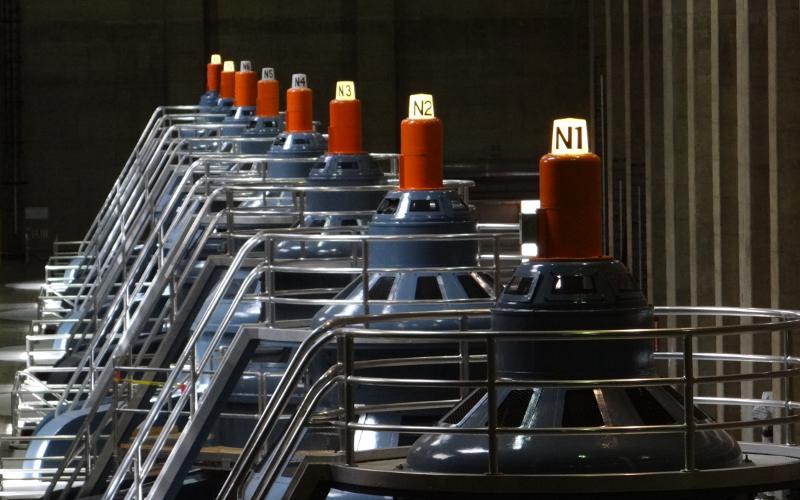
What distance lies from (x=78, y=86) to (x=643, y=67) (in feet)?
59.1

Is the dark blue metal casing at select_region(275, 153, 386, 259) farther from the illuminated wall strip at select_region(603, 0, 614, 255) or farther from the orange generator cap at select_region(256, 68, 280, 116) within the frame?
the illuminated wall strip at select_region(603, 0, 614, 255)

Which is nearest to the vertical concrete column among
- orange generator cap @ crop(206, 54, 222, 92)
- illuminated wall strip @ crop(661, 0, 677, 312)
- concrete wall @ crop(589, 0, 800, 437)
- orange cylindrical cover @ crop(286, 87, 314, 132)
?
concrete wall @ crop(589, 0, 800, 437)

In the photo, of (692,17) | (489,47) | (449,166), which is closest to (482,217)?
(449,166)

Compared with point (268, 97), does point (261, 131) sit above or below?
below

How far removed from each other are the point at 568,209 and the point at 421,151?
4.10 m

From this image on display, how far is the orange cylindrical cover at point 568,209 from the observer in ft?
22.6

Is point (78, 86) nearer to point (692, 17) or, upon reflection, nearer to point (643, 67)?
point (643, 67)

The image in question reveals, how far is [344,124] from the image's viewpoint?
1447cm

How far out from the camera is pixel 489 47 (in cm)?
4488

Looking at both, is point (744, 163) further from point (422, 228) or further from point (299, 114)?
point (422, 228)

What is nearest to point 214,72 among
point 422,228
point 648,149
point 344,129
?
point 648,149

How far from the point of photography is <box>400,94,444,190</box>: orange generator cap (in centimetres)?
1084

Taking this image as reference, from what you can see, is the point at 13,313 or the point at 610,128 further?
the point at 13,313

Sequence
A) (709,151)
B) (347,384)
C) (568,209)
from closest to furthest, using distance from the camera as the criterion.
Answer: (347,384)
(568,209)
(709,151)
